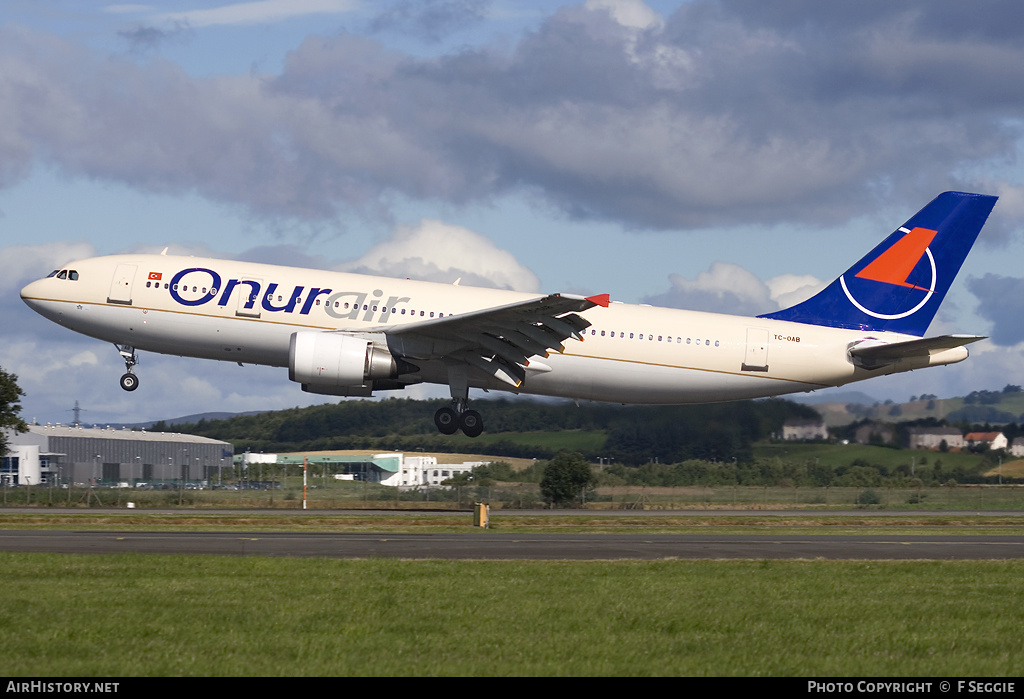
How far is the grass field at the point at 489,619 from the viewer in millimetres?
11008

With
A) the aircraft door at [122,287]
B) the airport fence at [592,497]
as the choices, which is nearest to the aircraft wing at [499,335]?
the aircraft door at [122,287]

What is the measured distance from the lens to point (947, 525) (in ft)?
112

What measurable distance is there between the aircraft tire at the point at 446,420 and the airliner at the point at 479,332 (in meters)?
0.09

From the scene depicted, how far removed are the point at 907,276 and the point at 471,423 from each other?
589 inches

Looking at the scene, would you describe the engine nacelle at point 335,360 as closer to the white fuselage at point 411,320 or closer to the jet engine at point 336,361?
the jet engine at point 336,361

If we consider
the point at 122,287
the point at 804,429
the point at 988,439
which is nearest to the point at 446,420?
the point at 122,287

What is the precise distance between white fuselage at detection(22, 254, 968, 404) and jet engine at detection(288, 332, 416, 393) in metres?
1.13

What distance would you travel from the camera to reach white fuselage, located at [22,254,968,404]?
1280 inches

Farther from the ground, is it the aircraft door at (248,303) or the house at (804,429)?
the aircraft door at (248,303)

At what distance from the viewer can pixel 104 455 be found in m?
73.3

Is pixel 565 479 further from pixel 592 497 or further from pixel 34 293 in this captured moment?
pixel 34 293

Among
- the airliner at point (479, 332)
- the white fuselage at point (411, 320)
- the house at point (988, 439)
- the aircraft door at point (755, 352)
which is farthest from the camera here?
the house at point (988, 439)
